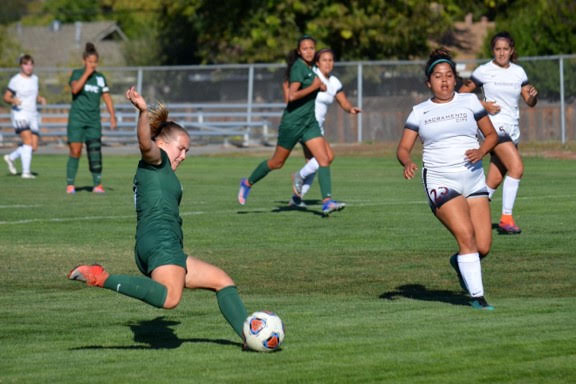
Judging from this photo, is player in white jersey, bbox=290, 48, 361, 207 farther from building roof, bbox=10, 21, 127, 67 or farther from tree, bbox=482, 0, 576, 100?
building roof, bbox=10, 21, 127, 67

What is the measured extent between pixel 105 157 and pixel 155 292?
27390mm

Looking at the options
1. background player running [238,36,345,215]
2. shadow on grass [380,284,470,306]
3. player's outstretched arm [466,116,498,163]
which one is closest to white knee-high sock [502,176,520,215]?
background player running [238,36,345,215]

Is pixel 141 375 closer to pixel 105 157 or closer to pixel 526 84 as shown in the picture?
pixel 526 84

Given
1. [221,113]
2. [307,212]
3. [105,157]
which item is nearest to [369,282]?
[307,212]

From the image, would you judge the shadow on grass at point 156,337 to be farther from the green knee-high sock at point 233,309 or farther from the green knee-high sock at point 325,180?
the green knee-high sock at point 325,180

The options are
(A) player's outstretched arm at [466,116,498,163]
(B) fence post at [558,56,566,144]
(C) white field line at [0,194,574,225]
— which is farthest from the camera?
(B) fence post at [558,56,566,144]

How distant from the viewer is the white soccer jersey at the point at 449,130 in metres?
9.56

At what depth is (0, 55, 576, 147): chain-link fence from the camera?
33469 mm

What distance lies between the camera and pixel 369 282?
1125 centimetres

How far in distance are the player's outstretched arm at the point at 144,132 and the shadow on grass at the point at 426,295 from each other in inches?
126

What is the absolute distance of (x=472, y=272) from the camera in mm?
9391

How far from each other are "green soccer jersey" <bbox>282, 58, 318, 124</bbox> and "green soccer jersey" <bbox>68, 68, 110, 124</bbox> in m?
5.33

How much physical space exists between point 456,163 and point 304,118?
22.4 feet

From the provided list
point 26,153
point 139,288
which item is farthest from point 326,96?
point 139,288
